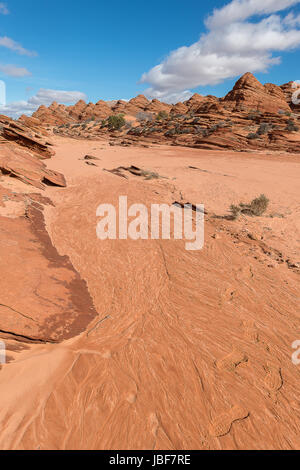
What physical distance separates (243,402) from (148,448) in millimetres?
1353

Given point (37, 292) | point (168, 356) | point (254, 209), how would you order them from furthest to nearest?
point (254, 209)
point (37, 292)
point (168, 356)

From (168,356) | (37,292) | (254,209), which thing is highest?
(254,209)

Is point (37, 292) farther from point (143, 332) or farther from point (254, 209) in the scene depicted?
point (254, 209)

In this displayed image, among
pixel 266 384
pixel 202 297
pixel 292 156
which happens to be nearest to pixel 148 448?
pixel 266 384

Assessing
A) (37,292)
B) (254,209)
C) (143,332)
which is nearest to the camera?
(143,332)

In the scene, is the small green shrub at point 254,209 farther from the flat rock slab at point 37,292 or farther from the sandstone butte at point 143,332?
the flat rock slab at point 37,292

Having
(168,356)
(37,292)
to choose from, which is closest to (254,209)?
(168,356)

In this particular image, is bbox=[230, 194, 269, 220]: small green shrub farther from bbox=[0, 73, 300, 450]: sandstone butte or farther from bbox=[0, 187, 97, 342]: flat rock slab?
bbox=[0, 187, 97, 342]: flat rock slab

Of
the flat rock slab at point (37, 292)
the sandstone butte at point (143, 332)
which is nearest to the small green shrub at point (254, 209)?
the sandstone butte at point (143, 332)

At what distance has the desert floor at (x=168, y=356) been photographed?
270 cm

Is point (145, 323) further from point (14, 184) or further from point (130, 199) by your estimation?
point (14, 184)

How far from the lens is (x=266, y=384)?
128 inches

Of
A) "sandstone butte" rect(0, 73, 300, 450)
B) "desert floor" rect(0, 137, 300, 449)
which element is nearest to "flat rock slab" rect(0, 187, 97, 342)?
"sandstone butte" rect(0, 73, 300, 450)

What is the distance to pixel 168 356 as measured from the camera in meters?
3.62
